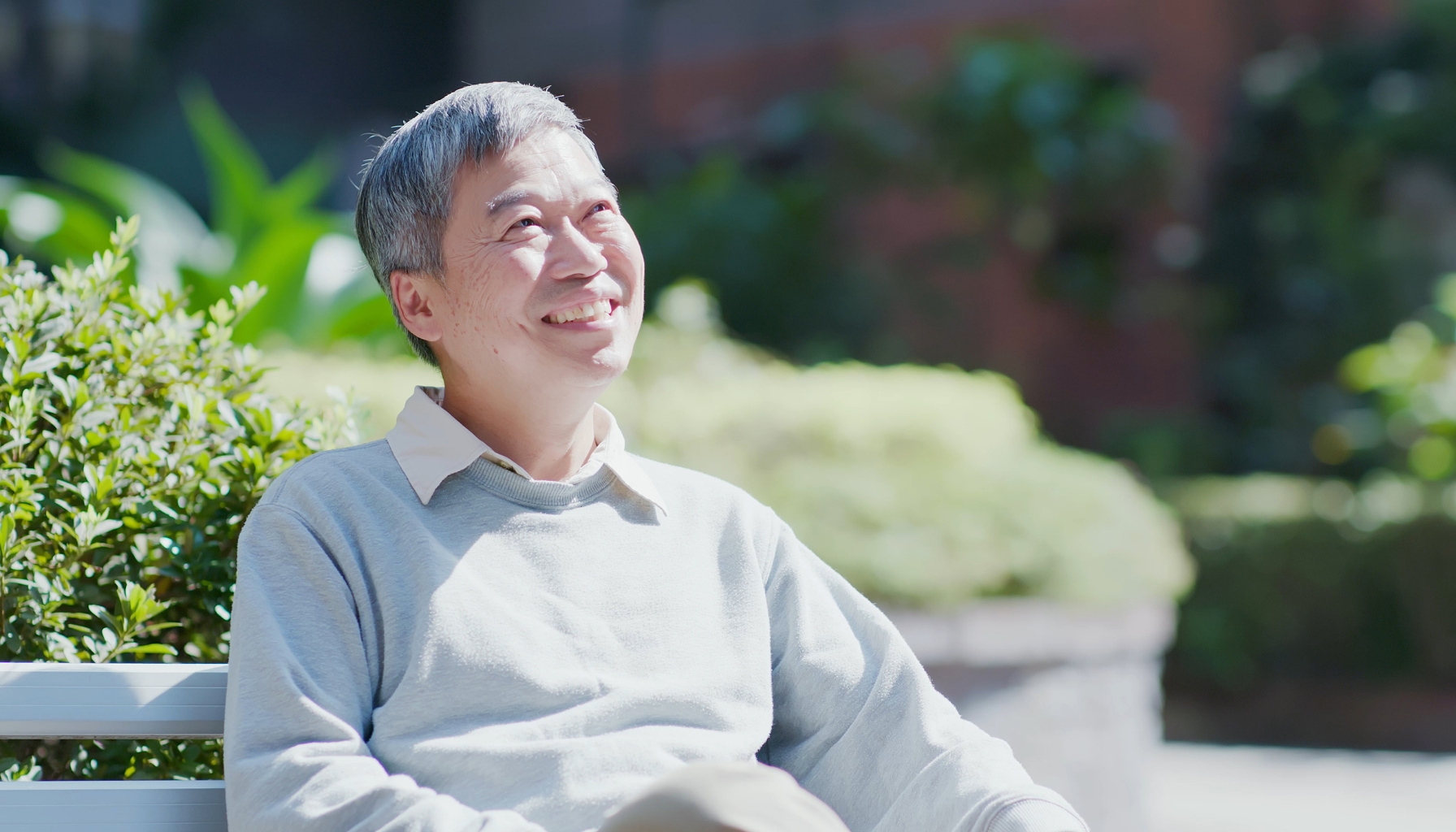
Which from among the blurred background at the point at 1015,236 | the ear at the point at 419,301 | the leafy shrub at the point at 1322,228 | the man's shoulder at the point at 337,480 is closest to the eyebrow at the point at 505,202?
the ear at the point at 419,301

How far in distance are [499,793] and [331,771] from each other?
23 centimetres

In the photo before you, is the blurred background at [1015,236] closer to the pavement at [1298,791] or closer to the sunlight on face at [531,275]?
the pavement at [1298,791]

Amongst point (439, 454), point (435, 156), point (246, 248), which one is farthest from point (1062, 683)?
point (246, 248)

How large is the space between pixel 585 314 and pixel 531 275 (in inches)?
3.4

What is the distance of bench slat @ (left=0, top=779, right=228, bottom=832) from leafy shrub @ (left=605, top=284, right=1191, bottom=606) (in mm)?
2728

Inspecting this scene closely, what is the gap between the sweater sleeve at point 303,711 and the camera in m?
1.42

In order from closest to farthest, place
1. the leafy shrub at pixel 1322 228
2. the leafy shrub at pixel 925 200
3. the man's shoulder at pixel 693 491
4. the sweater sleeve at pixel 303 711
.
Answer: the sweater sleeve at pixel 303 711 → the man's shoulder at pixel 693 491 → the leafy shrub at pixel 1322 228 → the leafy shrub at pixel 925 200

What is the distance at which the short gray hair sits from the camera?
1754mm

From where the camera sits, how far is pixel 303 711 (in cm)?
146

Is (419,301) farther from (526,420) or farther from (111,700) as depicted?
(111,700)

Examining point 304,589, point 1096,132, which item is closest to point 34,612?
point 304,589

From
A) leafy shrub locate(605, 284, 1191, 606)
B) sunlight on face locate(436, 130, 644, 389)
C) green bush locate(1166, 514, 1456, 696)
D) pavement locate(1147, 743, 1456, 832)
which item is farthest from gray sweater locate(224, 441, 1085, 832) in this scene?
green bush locate(1166, 514, 1456, 696)

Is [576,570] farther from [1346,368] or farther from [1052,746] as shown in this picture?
[1346,368]

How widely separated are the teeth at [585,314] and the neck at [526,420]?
98mm
